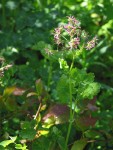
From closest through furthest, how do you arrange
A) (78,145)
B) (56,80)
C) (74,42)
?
(74,42) → (78,145) → (56,80)

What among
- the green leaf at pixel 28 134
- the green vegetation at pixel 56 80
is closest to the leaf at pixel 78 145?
the green vegetation at pixel 56 80

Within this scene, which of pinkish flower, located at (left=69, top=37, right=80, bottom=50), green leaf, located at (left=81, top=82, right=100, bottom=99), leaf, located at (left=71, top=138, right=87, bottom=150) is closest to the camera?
pinkish flower, located at (left=69, top=37, right=80, bottom=50)

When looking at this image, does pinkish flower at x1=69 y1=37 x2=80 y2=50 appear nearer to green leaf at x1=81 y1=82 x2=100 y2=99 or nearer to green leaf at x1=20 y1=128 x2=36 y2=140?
green leaf at x1=81 y1=82 x2=100 y2=99

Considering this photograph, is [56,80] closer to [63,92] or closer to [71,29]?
[63,92]

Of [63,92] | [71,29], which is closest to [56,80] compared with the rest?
[63,92]

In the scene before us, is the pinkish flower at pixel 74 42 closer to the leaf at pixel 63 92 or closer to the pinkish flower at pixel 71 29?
the pinkish flower at pixel 71 29

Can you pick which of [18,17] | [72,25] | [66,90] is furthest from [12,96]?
[18,17]

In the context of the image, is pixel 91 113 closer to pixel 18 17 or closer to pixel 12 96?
pixel 12 96

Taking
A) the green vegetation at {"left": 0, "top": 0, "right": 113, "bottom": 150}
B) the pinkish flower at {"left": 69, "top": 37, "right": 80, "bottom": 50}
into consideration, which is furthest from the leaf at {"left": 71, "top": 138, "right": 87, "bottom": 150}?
the pinkish flower at {"left": 69, "top": 37, "right": 80, "bottom": 50}
